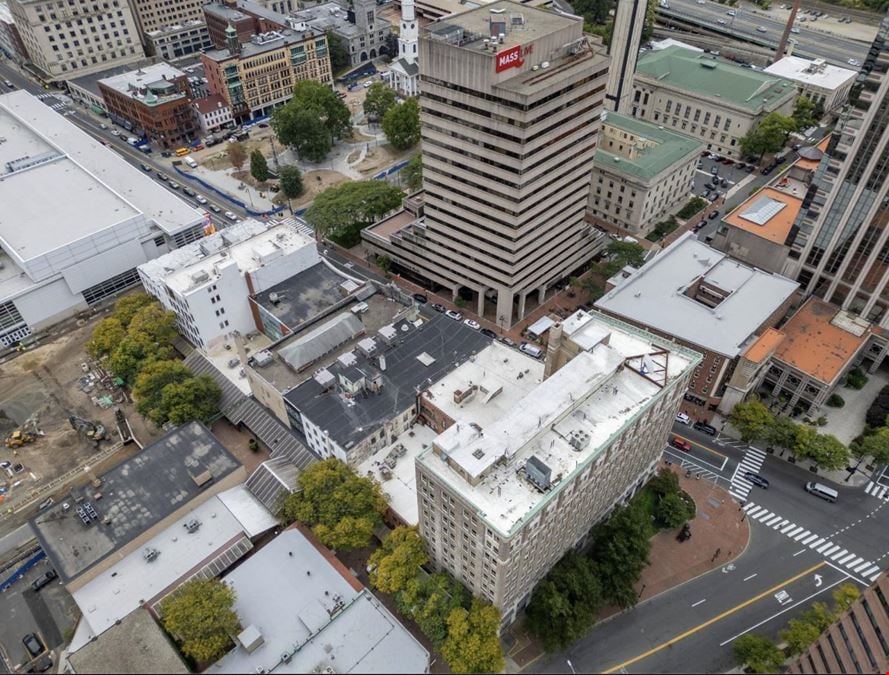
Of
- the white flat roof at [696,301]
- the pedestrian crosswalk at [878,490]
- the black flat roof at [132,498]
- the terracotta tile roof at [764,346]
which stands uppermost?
the white flat roof at [696,301]

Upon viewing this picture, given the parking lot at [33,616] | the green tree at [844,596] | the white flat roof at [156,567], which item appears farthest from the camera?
the parking lot at [33,616]

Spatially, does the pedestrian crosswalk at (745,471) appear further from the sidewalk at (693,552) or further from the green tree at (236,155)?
the green tree at (236,155)

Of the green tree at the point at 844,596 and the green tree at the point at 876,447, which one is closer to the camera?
the green tree at the point at 844,596

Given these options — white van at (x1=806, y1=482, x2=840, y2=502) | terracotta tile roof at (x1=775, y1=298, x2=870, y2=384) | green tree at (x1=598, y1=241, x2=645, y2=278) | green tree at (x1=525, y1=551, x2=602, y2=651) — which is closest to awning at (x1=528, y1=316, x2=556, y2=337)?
green tree at (x1=598, y1=241, x2=645, y2=278)

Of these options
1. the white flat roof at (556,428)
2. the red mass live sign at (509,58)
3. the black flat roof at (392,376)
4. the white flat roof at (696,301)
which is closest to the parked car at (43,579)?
the black flat roof at (392,376)

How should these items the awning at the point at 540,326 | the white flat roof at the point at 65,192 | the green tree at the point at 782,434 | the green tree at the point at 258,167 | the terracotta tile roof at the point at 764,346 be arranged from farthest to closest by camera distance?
the green tree at the point at 258,167 < the white flat roof at the point at 65,192 < the awning at the point at 540,326 < the terracotta tile roof at the point at 764,346 < the green tree at the point at 782,434

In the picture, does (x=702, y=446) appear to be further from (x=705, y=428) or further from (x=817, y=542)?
(x=817, y=542)

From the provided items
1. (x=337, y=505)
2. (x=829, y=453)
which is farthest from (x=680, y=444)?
(x=337, y=505)
